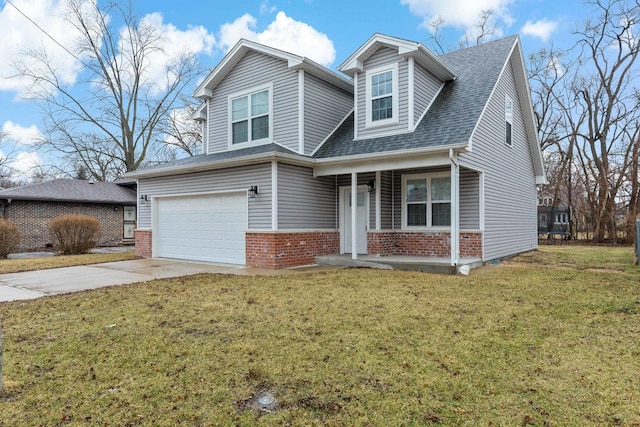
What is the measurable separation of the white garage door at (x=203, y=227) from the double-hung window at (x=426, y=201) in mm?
4607

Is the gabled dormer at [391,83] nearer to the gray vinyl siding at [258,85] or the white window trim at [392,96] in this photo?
the white window trim at [392,96]

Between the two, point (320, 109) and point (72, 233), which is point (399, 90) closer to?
point (320, 109)

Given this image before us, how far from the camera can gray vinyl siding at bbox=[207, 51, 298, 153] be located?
462 inches

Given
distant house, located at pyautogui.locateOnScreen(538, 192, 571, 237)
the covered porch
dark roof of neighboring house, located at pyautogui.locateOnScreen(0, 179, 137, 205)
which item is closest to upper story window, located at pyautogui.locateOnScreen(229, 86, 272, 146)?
the covered porch

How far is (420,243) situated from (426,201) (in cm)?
120

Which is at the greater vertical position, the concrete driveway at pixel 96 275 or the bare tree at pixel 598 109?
the bare tree at pixel 598 109

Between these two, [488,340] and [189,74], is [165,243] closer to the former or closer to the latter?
[488,340]

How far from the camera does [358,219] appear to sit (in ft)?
39.0

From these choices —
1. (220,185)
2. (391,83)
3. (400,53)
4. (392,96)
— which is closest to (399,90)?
(392,96)

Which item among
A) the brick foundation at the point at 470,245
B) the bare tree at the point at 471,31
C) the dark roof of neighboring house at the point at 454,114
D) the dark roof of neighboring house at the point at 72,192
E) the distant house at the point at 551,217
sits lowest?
the brick foundation at the point at 470,245

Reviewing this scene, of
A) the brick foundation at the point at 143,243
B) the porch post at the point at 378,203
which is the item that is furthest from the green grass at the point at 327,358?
the brick foundation at the point at 143,243

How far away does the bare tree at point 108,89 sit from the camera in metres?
26.3

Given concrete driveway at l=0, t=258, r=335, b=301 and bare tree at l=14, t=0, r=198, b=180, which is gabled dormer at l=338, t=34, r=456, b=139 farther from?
bare tree at l=14, t=0, r=198, b=180

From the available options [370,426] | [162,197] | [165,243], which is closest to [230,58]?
[162,197]
